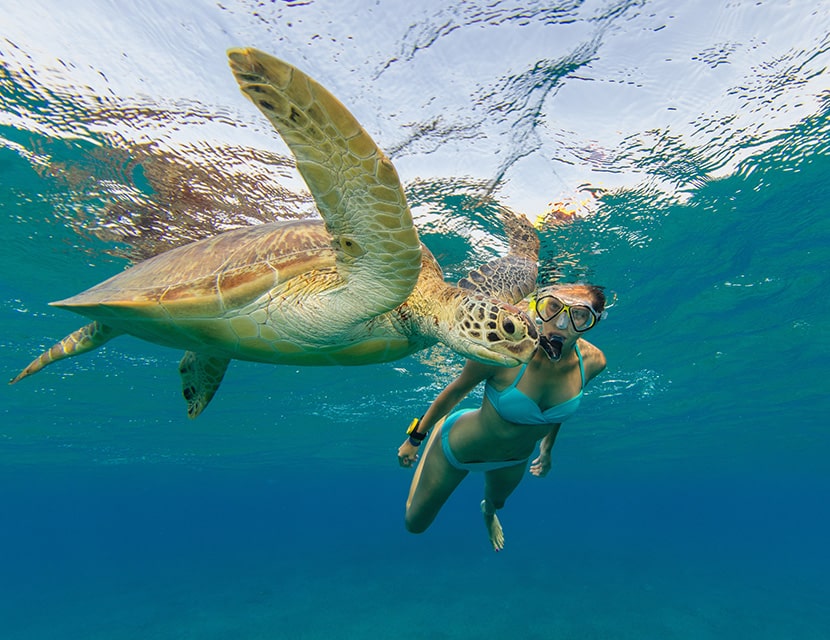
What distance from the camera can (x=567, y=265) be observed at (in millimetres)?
9289

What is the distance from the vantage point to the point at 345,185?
91.9 inches

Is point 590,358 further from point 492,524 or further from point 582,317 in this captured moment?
point 492,524

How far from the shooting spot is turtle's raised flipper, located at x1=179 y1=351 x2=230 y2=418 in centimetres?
514

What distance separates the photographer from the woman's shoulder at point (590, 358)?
13.9ft

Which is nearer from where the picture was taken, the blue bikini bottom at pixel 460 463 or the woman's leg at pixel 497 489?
the blue bikini bottom at pixel 460 463

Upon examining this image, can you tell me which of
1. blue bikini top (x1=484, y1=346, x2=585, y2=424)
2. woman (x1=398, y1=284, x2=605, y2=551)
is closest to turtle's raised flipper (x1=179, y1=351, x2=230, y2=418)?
woman (x1=398, y1=284, x2=605, y2=551)

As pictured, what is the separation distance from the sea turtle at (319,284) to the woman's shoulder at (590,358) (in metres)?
0.93

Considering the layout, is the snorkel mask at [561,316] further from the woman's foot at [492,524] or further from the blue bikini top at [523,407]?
the woman's foot at [492,524]

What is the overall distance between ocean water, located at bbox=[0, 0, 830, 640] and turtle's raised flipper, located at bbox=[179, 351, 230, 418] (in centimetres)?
256

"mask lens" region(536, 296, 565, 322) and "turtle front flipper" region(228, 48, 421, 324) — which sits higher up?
"turtle front flipper" region(228, 48, 421, 324)

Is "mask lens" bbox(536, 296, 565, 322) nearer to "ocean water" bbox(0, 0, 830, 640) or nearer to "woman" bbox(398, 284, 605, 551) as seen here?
"woman" bbox(398, 284, 605, 551)

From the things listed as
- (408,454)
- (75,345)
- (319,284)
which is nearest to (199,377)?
(75,345)

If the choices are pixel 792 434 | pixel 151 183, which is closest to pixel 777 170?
pixel 151 183

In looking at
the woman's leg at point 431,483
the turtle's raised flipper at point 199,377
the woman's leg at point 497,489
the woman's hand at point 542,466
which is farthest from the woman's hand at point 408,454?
the turtle's raised flipper at point 199,377
